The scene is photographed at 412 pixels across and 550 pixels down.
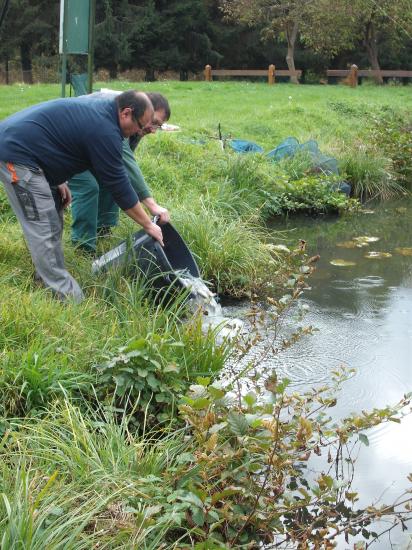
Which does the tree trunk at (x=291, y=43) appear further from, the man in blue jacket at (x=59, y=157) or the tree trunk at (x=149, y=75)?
the man in blue jacket at (x=59, y=157)

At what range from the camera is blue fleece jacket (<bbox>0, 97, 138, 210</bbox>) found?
4945 mm

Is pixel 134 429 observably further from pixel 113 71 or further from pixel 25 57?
pixel 25 57

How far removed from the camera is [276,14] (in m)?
30.0

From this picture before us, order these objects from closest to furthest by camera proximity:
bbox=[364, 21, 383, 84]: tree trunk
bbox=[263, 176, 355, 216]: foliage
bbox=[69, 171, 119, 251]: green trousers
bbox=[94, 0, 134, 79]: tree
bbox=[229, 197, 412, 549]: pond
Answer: bbox=[229, 197, 412, 549]: pond, bbox=[69, 171, 119, 251]: green trousers, bbox=[263, 176, 355, 216]: foliage, bbox=[94, 0, 134, 79]: tree, bbox=[364, 21, 383, 84]: tree trunk

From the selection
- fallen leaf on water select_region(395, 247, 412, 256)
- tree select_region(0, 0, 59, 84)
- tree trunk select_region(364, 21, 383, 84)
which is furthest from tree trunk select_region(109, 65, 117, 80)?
fallen leaf on water select_region(395, 247, 412, 256)

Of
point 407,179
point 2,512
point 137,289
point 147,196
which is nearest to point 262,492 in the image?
point 2,512

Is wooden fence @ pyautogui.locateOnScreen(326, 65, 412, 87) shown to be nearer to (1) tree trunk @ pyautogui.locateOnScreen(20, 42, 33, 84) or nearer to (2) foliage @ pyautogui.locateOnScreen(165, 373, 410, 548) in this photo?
(1) tree trunk @ pyautogui.locateOnScreen(20, 42, 33, 84)

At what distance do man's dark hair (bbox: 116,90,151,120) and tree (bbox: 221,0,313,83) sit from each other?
82.2 ft

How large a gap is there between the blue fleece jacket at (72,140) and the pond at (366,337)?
1.76 meters

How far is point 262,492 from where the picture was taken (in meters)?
3.37

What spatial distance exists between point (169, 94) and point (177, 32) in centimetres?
1314

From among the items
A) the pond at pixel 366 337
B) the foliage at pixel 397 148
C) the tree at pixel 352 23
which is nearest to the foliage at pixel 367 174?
the foliage at pixel 397 148

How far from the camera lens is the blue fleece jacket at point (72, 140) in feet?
16.2

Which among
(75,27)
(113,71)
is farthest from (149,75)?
(75,27)
